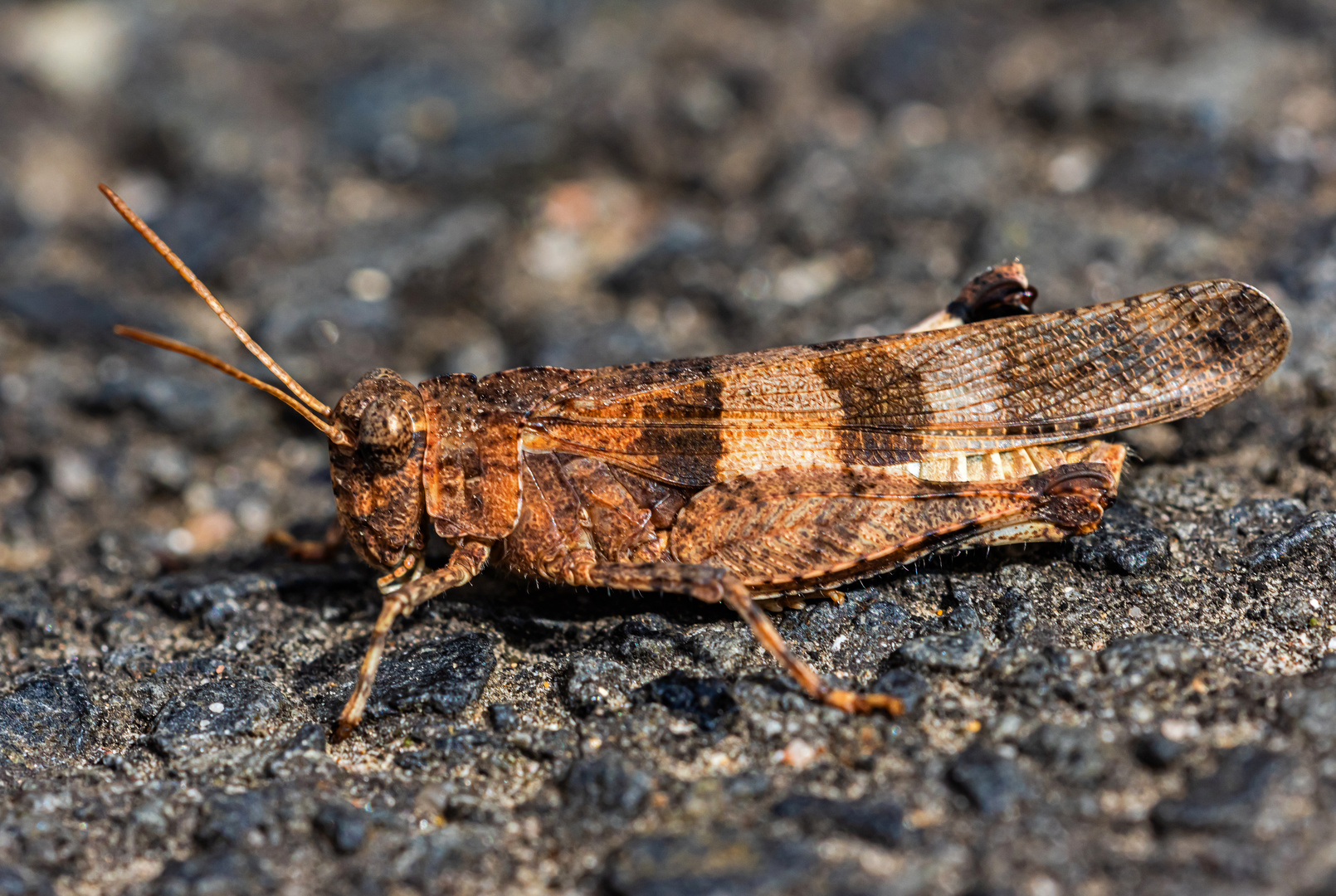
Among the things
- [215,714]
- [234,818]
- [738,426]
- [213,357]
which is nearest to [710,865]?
[234,818]

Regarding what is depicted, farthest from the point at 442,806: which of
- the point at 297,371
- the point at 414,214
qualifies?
the point at 414,214

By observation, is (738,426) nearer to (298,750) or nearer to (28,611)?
(298,750)

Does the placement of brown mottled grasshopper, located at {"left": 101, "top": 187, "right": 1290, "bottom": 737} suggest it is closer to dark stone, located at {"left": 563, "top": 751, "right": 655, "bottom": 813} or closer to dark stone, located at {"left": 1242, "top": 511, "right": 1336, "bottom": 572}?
dark stone, located at {"left": 1242, "top": 511, "right": 1336, "bottom": 572}

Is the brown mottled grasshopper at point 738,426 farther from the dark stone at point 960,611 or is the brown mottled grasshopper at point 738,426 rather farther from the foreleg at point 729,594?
the dark stone at point 960,611

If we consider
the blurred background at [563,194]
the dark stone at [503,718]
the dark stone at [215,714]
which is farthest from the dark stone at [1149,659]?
the dark stone at [215,714]

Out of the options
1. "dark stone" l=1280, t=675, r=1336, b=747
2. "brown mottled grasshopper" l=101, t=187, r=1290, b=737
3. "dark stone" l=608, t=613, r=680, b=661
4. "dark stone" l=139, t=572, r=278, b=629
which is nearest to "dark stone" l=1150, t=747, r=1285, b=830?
"dark stone" l=1280, t=675, r=1336, b=747

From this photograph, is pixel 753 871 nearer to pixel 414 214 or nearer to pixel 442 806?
pixel 442 806
